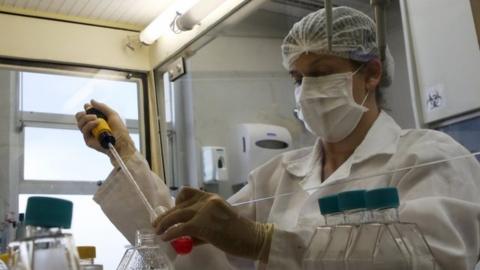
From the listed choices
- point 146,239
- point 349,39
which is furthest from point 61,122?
point 349,39

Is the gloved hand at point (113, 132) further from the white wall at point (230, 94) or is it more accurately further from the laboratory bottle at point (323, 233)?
the laboratory bottle at point (323, 233)

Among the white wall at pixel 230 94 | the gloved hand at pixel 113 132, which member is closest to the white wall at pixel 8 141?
the white wall at pixel 230 94

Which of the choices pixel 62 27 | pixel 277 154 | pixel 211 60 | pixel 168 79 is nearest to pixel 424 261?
pixel 277 154

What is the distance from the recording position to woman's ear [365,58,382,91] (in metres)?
1.04

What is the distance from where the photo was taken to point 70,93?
1.98 meters

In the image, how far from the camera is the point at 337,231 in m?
0.71

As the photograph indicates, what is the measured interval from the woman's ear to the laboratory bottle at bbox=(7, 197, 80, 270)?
66cm

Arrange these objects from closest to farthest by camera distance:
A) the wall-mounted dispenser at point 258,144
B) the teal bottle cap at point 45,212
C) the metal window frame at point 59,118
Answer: the teal bottle cap at point 45,212, the wall-mounted dispenser at point 258,144, the metal window frame at point 59,118

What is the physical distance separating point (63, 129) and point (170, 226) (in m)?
1.21

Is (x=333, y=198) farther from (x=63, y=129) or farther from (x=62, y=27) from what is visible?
(x=62, y=27)

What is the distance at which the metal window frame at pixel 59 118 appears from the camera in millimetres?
1831

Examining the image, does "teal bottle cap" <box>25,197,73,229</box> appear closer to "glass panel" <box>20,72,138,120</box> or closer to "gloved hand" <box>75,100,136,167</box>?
"gloved hand" <box>75,100,136,167</box>

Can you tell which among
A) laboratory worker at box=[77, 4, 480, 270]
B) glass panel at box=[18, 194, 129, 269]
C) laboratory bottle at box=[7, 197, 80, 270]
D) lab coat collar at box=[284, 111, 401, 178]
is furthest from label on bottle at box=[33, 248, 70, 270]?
glass panel at box=[18, 194, 129, 269]

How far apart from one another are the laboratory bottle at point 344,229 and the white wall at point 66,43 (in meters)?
1.43
